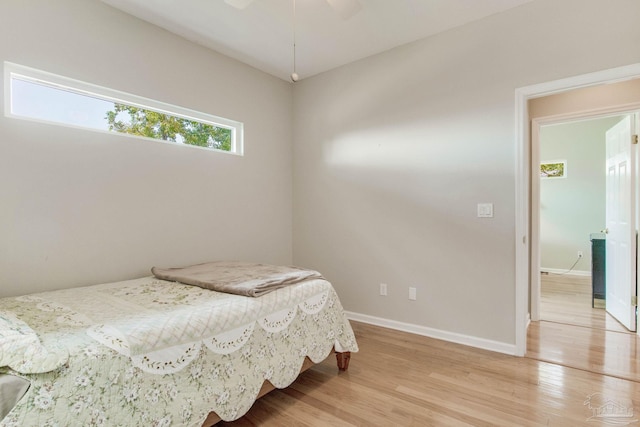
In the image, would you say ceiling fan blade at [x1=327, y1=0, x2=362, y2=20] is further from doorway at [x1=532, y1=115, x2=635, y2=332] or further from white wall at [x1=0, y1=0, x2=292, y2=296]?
doorway at [x1=532, y1=115, x2=635, y2=332]

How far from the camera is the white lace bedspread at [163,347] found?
1.12 m

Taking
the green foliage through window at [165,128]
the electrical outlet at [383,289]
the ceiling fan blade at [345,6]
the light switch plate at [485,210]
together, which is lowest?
the electrical outlet at [383,289]

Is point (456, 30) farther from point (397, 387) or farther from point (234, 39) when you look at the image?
point (397, 387)

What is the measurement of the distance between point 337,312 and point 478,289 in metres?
1.26

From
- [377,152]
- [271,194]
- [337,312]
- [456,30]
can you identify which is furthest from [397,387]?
[456,30]

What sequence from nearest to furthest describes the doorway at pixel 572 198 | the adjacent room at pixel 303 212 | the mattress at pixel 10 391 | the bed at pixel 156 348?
1. the mattress at pixel 10 391
2. the bed at pixel 156 348
3. the adjacent room at pixel 303 212
4. the doorway at pixel 572 198

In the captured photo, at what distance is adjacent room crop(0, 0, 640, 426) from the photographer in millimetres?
1598

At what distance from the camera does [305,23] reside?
268 centimetres

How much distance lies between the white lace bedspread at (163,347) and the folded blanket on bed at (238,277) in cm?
6

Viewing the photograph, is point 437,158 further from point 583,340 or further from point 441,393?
point 583,340

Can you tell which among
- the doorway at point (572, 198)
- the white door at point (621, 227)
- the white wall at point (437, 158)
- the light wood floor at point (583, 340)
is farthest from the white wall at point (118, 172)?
the doorway at point (572, 198)

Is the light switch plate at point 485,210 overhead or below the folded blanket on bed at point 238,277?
overhead

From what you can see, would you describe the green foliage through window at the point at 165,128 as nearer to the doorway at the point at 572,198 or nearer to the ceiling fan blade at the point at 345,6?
the ceiling fan blade at the point at 345,6

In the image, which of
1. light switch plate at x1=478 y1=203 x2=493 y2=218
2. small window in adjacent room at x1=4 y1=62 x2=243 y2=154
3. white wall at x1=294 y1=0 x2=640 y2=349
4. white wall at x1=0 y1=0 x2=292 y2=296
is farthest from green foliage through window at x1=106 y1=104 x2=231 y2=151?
light switch plate at x1=478 y1=203 x2=493 y2=218
